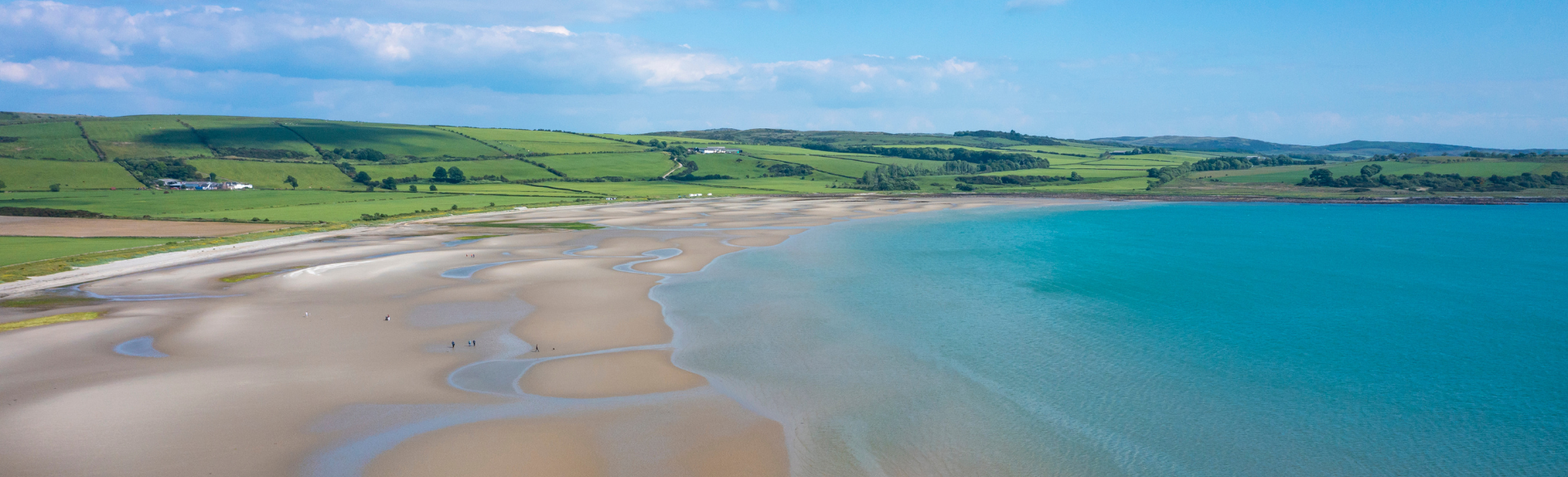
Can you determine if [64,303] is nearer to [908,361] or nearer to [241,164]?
[908,361]

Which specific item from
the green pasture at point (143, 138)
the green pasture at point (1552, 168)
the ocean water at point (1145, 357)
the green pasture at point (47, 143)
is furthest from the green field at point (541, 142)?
the green pasture at point (1552, 168)

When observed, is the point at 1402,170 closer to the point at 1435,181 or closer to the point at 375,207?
the point at 1435,181

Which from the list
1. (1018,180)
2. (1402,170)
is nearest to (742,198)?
(1018,180)

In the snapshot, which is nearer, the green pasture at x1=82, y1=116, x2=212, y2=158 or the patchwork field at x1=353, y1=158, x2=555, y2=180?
the green pasture at x1=82, y1=116, x2=212, y2=158

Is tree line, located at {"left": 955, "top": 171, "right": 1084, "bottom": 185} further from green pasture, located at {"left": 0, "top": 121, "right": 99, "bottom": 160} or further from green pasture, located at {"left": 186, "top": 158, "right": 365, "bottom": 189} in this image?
green pasture, located at {"left": 0, "top": 121, "right": 99, "bottom": 160}

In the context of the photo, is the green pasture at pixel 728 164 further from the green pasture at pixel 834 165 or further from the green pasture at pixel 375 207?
the green pasture at pixel 375 207

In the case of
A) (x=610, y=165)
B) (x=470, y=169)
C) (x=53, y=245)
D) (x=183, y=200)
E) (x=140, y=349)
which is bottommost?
(x=140, y=349)

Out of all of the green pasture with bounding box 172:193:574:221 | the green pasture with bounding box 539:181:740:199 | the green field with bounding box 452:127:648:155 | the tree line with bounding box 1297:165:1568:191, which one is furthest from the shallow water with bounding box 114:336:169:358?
the tree line with bounding box 1297:165:1568:191
